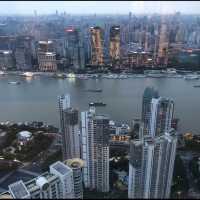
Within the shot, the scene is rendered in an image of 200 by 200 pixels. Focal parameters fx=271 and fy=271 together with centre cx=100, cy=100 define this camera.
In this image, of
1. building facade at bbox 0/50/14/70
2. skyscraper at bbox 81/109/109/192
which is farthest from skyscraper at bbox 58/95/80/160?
building facade at bbox 0/50/14/70

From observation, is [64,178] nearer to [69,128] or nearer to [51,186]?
[51,186]

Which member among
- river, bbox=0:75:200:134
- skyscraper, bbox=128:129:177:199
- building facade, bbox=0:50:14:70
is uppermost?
skyscraper, bbox=128:129:177:199

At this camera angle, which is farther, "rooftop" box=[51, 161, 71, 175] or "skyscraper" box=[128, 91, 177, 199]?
"skyscraper" box=[128, 91, 177, 199]

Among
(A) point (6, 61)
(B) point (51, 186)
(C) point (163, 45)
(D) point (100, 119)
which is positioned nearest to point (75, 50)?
(A) point (6, 61)

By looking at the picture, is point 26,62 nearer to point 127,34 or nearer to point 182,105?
point 127,34

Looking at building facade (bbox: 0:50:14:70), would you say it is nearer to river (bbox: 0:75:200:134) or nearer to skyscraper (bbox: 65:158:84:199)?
river (bbox: 0:75:200:134)

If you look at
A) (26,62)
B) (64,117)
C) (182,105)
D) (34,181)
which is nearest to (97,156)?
(64,117)

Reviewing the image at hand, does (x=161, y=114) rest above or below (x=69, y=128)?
above
